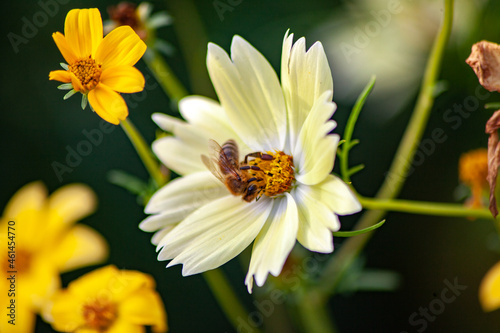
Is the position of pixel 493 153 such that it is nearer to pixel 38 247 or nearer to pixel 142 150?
pixel 142 150

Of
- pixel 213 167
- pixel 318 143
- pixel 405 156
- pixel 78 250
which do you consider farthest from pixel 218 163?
pixel 78 250

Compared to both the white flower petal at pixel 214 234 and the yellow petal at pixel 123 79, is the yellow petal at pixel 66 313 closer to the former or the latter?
the white flower petal at pixel 214 234

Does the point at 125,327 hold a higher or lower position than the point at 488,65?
lower

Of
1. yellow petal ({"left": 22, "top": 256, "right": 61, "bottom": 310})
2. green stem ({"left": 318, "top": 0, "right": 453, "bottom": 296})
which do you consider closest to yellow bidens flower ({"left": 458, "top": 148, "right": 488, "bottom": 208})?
green stem ({"left": 318, "top": 0, "right": 453, "bottom": 296})

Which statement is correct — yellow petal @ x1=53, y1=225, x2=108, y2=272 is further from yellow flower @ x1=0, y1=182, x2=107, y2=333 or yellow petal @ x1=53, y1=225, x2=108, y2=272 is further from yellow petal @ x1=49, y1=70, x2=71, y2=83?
yellow petal @ x1=49, y1=70, x2=71, y2=83

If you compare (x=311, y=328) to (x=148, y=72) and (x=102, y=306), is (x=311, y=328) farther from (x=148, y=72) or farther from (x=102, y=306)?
(x=148, y=72)
